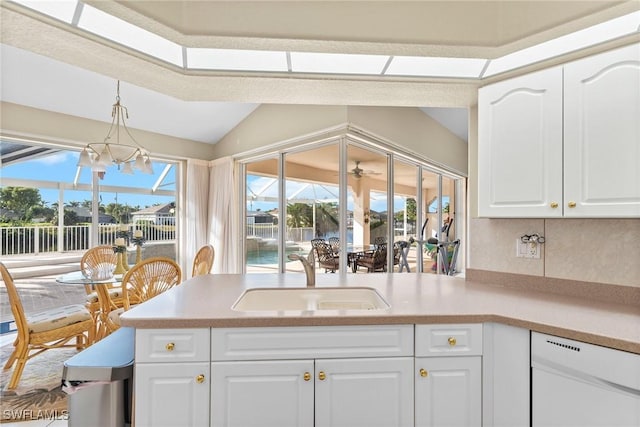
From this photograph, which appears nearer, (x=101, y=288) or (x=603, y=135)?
(x=603, y=135)

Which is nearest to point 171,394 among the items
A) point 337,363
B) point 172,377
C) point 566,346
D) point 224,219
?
point 172,377

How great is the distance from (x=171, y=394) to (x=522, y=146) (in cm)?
207

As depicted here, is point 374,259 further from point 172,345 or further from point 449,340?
point 172,345

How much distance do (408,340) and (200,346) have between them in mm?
909

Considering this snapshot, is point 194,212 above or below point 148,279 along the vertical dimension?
above

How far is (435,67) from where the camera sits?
181cm

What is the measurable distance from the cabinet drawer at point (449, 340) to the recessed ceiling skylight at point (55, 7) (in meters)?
2.07

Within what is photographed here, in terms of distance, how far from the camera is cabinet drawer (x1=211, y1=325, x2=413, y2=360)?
1.30 metres

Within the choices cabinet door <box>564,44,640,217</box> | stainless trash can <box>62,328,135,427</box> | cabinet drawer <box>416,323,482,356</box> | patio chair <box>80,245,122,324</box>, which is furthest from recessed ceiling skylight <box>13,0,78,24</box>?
patio chair <box>80,245,122,324</box>

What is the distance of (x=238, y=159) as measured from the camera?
4.99 metres

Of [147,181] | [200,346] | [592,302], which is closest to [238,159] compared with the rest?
[147,181]

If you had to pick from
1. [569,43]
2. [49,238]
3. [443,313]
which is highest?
[569,43]

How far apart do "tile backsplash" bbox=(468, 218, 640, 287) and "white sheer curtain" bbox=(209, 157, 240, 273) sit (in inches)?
150

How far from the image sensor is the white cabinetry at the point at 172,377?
127 centimetres
